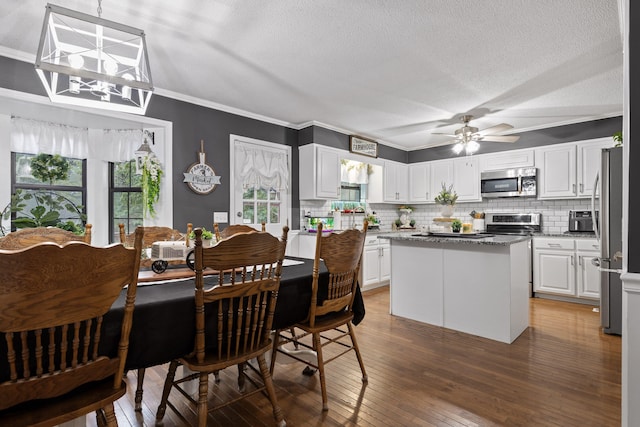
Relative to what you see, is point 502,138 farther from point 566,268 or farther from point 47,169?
point 47,169

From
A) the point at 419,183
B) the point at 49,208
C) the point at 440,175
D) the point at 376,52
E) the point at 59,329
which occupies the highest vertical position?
the point at 376,52

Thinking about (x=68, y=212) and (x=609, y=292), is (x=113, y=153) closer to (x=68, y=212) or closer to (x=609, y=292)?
(x=68, y=212)

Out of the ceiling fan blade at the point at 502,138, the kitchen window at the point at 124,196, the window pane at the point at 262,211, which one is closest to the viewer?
the kitchen window at the point at 124,196

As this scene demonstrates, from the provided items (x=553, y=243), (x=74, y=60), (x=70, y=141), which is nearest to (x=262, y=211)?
(x=70, y=141)

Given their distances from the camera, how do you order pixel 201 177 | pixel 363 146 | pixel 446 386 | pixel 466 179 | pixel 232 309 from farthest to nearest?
Answer: pixel 466 179 < pixel 363 146 < pixel 201 177 < pixel 446 386 < pixel 232 309

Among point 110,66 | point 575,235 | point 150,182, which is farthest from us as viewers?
point 575,235

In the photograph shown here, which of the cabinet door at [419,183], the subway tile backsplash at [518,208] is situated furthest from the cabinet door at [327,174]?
the cabinet door at [419,183]

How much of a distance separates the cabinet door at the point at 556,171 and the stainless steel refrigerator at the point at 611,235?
1781mm

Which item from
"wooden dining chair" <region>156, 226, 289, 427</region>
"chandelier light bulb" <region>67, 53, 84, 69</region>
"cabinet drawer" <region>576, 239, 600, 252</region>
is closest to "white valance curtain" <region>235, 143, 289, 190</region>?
"chandelier light bulb" <region>67, 53, 84, 69</region>

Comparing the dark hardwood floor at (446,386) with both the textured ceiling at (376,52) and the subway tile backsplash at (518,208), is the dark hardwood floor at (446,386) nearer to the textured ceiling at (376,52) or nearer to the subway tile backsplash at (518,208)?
the subway tile backsplash at (518,208)

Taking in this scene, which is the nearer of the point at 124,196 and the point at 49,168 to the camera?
the point at 49,168

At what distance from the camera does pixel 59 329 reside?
1112 millimetres

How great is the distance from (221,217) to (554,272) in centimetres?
439

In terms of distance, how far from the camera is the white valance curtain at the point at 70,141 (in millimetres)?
3131
